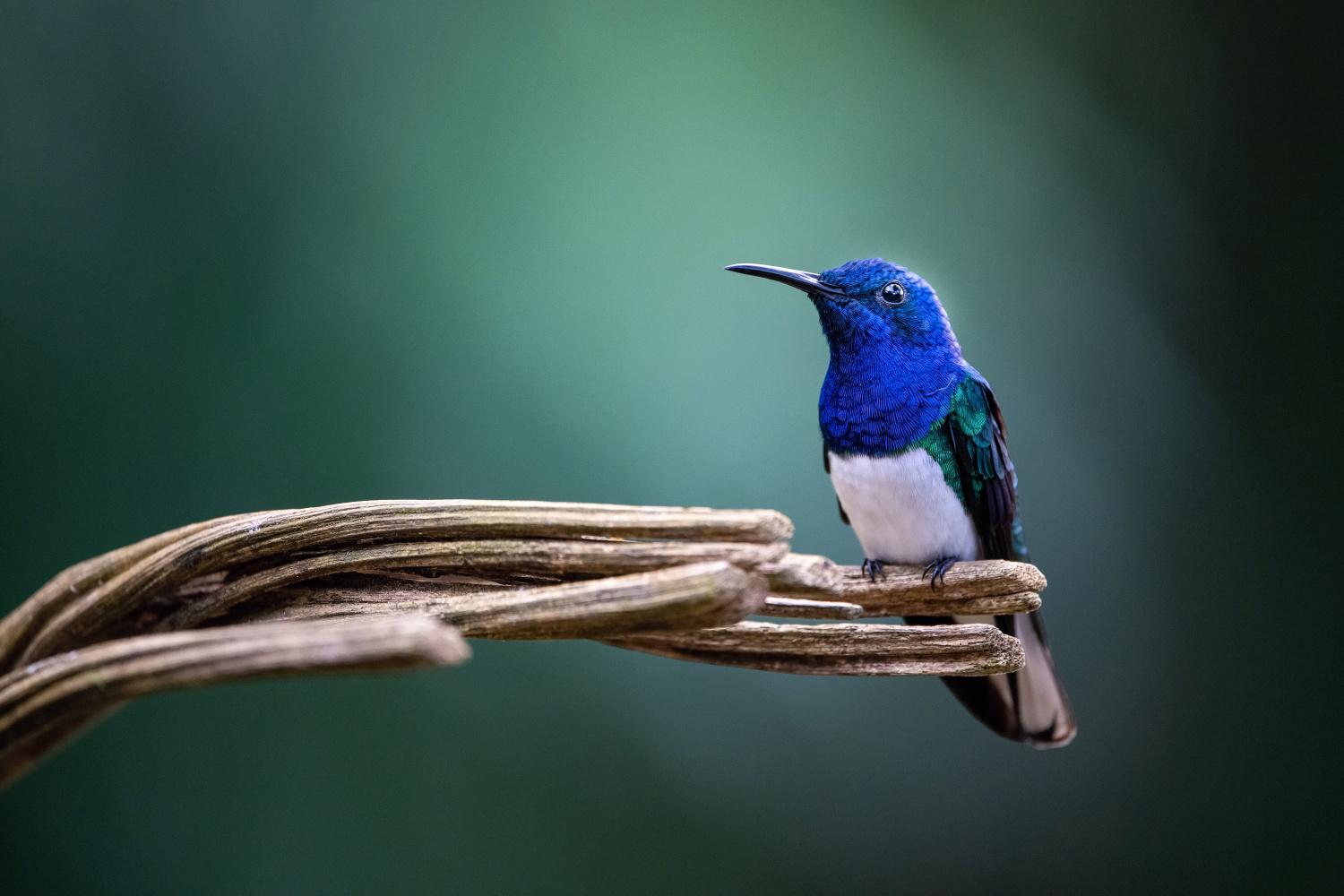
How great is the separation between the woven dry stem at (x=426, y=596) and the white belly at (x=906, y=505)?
19.1 inches

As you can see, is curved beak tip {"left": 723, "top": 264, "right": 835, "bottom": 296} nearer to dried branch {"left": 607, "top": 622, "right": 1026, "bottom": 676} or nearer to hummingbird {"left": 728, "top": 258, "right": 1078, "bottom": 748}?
hummingbird {"left": 728, "top": 258, "right": 1078, "bottom": 748}

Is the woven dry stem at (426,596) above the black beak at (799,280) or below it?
below

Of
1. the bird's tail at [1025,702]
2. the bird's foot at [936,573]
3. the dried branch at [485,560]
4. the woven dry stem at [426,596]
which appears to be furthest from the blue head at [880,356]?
the dried branch at [485,560]

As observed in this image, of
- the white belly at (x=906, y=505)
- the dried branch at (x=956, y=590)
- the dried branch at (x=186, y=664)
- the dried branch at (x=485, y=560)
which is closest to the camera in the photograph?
the dried branch at (x=186, y=664)

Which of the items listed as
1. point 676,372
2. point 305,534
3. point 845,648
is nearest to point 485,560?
point 305,534

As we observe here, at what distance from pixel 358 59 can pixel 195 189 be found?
53 cm

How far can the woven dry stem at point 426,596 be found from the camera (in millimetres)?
770

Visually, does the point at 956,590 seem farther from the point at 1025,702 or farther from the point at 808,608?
the point at 1025,702

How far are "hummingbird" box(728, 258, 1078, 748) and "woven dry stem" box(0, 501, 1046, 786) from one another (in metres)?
0.50

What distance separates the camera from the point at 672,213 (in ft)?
8.52

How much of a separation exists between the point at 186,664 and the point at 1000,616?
1.34 metres

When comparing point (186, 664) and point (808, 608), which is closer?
point (186, 664)

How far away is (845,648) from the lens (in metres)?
1.09

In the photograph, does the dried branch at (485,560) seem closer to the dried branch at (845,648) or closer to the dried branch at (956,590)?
the dried branch at (845,648)
